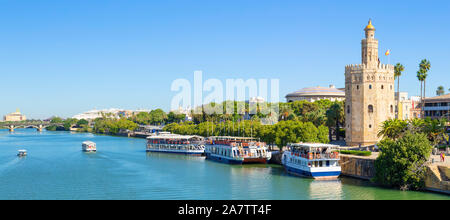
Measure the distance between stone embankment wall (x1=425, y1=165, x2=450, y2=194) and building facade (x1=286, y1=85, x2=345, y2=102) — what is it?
101620mm

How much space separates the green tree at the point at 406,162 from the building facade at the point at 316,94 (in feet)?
327

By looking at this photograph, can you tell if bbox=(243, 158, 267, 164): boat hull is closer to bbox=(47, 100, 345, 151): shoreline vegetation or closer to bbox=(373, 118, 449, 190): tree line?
bbox=(47, 100, 345, 151): shoreline vegetation

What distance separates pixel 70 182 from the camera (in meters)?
49.7

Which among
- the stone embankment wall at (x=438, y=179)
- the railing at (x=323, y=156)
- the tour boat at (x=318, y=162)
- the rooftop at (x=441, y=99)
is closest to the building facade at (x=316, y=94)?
the rooftop at (x=441, y=99)

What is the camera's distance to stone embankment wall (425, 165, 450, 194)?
39131 millimetres

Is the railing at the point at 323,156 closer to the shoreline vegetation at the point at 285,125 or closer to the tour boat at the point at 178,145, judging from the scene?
the shoreline vegetation at the point at 285,125

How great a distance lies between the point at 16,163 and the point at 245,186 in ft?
135

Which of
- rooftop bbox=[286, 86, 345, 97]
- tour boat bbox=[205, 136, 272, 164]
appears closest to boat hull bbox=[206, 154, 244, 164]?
tour boat bbox=[205, 136, 272, 164]

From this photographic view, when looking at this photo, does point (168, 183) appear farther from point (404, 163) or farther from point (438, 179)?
point (438, 179)

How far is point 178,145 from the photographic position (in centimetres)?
8644

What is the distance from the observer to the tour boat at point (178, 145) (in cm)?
8345
